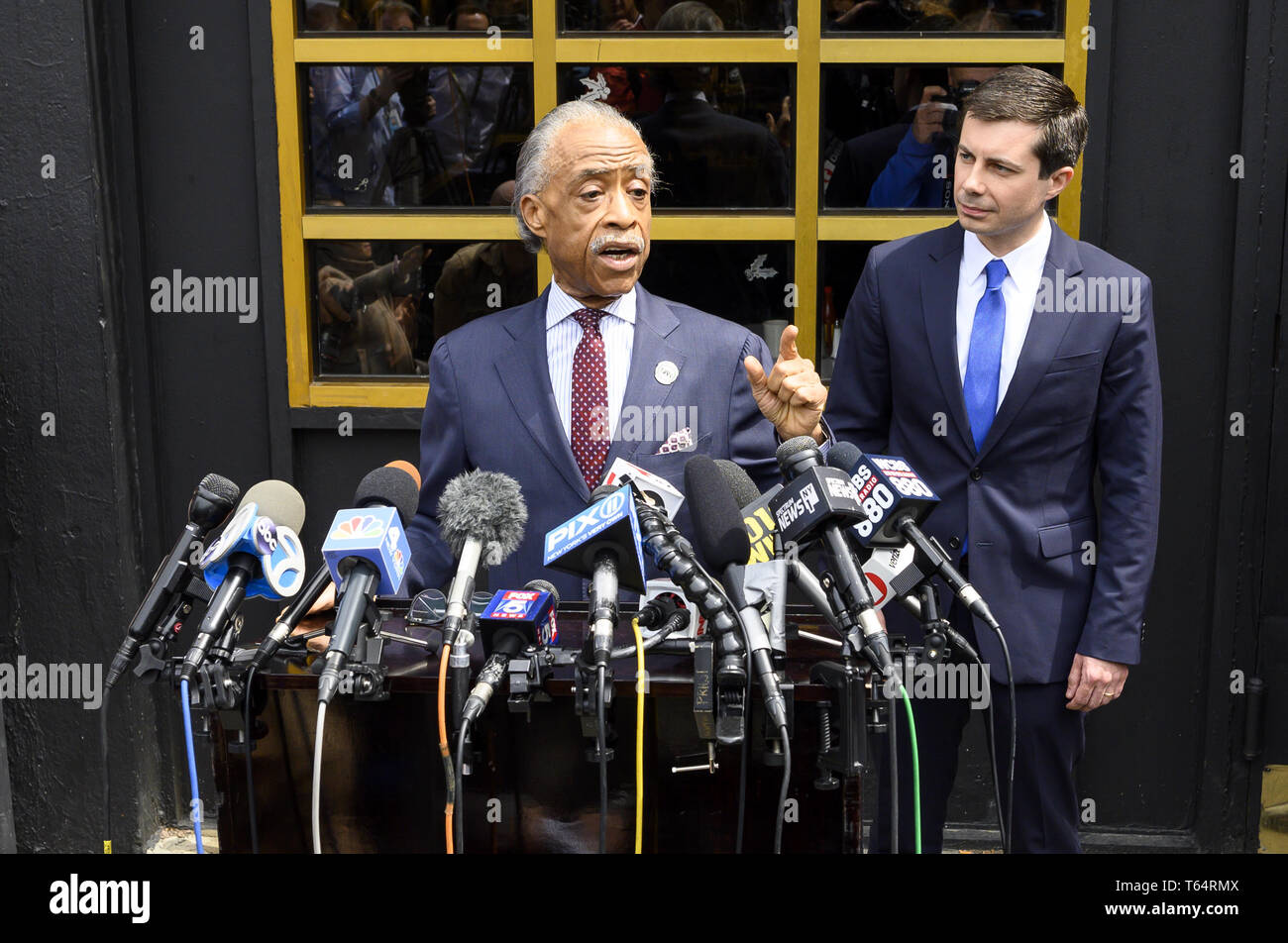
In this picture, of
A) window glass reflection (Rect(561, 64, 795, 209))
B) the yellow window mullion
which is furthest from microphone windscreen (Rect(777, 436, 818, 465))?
window glass reflection (Rect(561, 64, 795, 209))

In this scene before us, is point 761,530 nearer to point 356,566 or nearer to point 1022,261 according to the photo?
point 356,566

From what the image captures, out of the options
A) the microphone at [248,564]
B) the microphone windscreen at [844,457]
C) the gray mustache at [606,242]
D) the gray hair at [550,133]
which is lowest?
the microphone at [248,564]

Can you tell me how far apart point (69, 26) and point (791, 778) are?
355 centimetres

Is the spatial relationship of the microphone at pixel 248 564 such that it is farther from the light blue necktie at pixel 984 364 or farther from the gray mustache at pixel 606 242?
the light blue necktie at pixel 984 364

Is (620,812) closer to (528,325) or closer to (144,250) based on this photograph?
(528,325)

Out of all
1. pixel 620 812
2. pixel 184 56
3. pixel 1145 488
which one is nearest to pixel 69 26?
pixel 184 56

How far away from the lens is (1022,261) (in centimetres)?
332

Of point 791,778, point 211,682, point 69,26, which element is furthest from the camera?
point 69,26

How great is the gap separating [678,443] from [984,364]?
85cm

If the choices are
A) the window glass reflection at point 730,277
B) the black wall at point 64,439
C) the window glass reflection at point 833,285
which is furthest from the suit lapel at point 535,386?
the black wall at point 64,439

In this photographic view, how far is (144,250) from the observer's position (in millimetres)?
4500

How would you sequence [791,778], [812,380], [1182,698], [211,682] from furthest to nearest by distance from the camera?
[1182,698] → [812,380] → [791,778] → [211,682]

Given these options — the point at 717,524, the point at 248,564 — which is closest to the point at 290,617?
the point at 248,564

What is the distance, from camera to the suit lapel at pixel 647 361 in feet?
10.1
